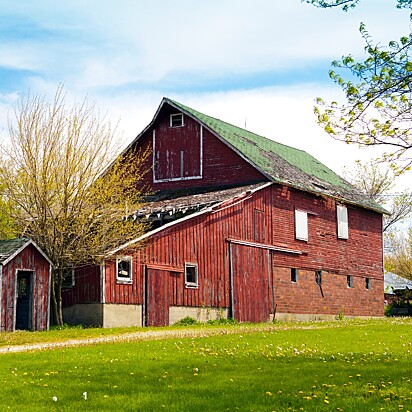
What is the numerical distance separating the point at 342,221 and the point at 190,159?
33.6ft

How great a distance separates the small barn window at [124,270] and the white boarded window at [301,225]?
12.8 m

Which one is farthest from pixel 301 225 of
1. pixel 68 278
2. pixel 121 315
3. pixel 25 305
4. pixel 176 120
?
pixel 25 305

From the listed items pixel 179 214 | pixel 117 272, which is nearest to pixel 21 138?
pixel 117 272

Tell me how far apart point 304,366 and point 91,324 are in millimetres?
15765

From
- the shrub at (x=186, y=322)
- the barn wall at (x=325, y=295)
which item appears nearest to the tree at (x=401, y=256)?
the barn wall at (x=325, y=295)

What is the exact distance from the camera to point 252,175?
38.2 metres

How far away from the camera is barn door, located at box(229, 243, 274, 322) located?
34812 mm

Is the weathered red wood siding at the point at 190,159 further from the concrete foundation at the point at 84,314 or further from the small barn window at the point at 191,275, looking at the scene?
the concrete foundation at the point at 84,314

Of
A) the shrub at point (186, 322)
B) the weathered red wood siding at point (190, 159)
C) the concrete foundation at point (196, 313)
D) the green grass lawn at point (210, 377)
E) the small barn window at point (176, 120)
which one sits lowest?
the green grass lawn at point (210, 377)

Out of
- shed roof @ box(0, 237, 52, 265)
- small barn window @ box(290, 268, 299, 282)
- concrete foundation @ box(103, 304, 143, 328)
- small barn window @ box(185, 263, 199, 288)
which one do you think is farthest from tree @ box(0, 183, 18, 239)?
small barn window @ box(290, 268, 299, 282)

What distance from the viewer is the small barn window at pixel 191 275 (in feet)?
106

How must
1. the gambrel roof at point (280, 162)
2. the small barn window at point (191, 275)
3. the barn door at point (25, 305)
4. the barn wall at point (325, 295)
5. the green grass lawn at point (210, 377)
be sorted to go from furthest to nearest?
the gambrel roof at point (280, 162) < the barn wall at point (325, 295) < the small barn window at point (191, 275) < the barn door at point (25, 305) < the green grass lawn at point (210, 377)

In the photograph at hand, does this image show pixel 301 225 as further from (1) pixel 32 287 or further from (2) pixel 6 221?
(1) pixel 32 287

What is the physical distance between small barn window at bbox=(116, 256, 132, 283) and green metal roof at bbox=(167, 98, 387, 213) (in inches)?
426
